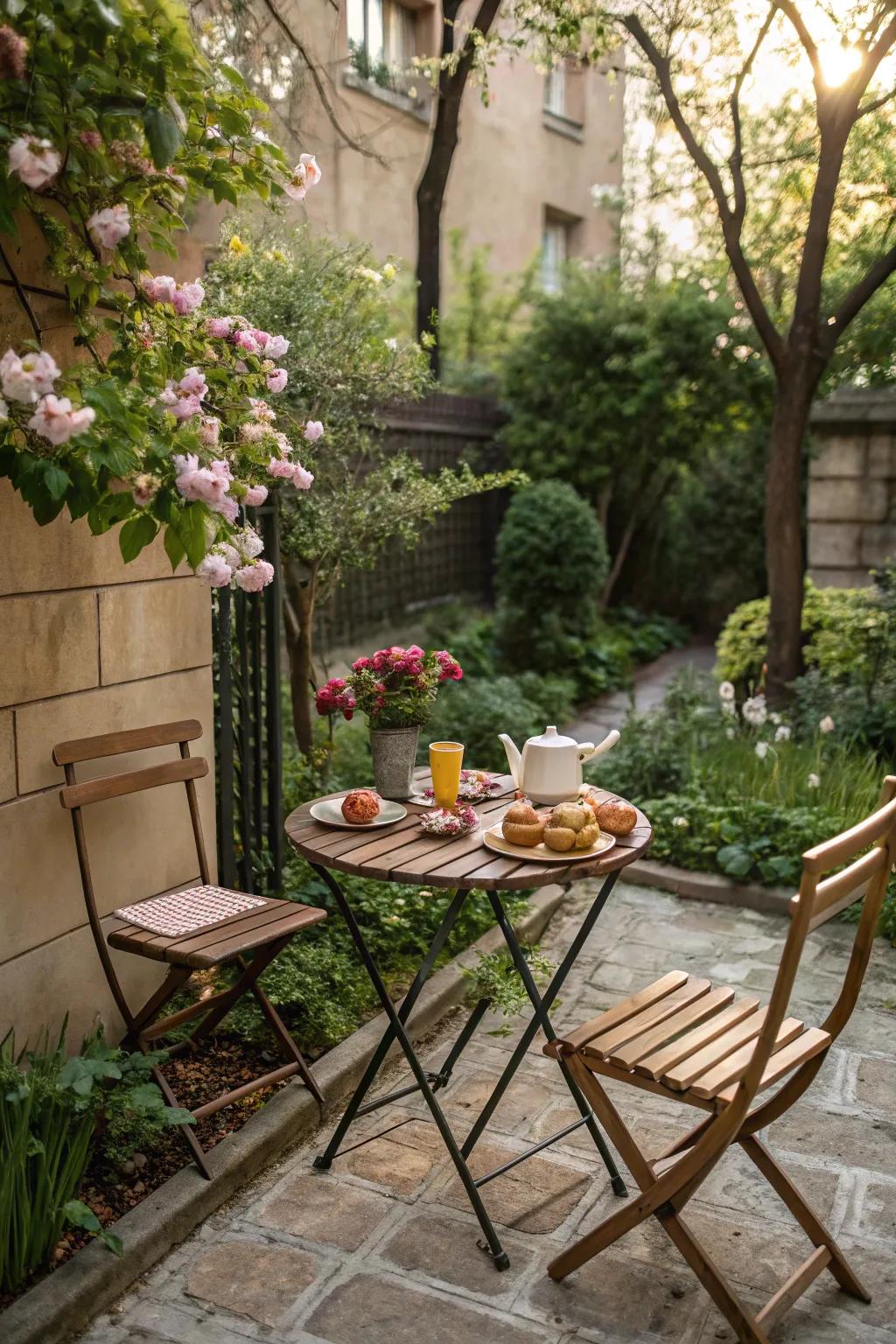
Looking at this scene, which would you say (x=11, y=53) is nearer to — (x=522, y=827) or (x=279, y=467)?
(x=279, y=467)

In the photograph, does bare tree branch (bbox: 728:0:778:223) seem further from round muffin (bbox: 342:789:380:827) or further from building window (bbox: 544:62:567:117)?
building window (bbox: 544:62:567:117)

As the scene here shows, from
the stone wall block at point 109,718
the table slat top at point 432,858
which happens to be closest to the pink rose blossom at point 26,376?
the stone wall block at point 109,718

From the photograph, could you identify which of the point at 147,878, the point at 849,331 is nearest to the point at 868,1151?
the point at 147,878

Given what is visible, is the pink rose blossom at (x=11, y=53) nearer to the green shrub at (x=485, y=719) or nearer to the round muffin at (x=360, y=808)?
the round muffin at (x=360, y=808)

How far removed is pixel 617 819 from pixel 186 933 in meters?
1.21

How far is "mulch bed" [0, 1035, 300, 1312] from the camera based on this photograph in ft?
9.55

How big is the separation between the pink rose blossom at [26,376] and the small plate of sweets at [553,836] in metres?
1.52

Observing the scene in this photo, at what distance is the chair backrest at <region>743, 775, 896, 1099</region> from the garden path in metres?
4.29

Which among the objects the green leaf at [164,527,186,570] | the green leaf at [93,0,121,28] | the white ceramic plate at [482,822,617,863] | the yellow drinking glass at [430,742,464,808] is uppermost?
the green leaf at [93,0,121,28]

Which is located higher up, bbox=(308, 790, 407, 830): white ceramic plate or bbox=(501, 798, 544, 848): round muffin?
bbox=(501, 798, 544, 848): round muffin

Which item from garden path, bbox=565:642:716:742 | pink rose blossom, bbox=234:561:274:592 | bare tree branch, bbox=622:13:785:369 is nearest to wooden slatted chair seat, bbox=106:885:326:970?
pink rose blossom, bbox=234:561:274:592

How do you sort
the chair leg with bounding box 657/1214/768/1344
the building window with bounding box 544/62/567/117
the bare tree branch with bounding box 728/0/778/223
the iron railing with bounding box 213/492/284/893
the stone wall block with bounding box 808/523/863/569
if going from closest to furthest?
1. the chair leg with bounding box 657/1214/768/1344
2. the iron railing with bounding box 213/492/284/893
3. the bare tree branch with bounding box 728/0/778/223
4. the stone wall block with bounding box 808/523/863/569
5. the building window with bounding box 544/62/567/117

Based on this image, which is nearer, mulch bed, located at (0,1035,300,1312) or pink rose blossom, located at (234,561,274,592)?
mulch bed, located at (0,1035,300,1312)

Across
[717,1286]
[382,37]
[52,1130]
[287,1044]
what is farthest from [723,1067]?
[382,37]
